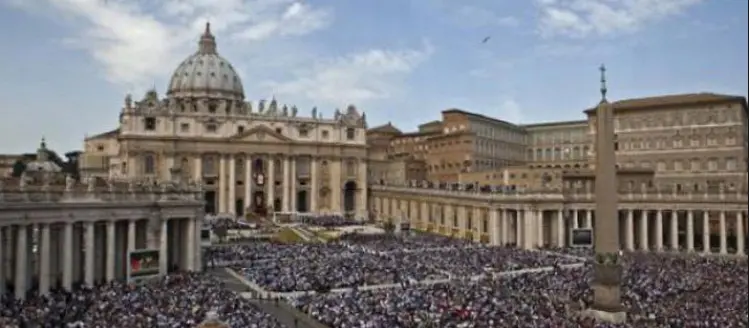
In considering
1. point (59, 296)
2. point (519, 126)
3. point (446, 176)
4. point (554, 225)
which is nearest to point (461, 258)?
point (554, 225)

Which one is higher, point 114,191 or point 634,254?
point 114,191

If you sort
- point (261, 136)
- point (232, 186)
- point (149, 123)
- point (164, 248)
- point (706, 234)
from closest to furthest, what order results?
point (164, 248) < point (706, 234) < point (149, 123) < point (232, 186) < point (261, 136)

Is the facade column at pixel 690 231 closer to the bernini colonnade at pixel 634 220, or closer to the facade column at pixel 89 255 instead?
the bernini colonnade at pixel 634 220

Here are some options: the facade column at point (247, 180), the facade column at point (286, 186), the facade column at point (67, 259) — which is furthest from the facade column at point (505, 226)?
the facade column at point (247, 180)

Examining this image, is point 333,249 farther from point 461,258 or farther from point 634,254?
point 634,254

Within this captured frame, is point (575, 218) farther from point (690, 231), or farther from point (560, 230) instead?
point (690, 231)

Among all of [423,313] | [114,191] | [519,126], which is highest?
[519,126]

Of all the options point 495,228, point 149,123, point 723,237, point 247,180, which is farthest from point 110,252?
point 247,180
